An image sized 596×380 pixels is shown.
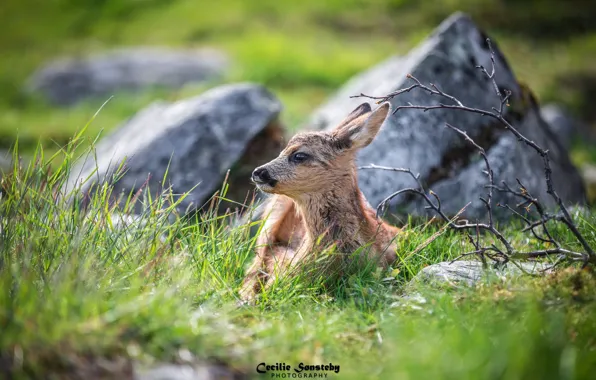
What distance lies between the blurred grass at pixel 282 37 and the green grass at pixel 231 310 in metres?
11.1

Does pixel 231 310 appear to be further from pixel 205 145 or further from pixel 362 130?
pixel 205 145

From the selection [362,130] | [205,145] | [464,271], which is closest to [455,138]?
[362,130]

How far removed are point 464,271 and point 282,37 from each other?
18.6 meters

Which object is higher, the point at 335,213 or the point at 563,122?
the point at 563,122

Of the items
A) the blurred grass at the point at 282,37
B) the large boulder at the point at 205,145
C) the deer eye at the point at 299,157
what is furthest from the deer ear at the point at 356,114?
the blurred grass at the point at 282,37

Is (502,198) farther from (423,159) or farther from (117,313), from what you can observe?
(117,313)

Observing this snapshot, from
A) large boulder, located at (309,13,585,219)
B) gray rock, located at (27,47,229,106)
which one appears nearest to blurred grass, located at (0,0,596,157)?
gray rock, located at (27,47,229,106)

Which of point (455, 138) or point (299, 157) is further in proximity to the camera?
point (455, 138)

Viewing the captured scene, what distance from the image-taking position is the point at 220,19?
24.8m

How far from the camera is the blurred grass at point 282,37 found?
60.5ft

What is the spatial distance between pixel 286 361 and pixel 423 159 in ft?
14.5

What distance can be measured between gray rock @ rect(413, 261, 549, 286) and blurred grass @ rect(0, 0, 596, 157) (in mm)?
11080

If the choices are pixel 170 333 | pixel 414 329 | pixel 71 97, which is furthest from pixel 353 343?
pixel 71 97

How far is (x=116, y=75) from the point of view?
1939cm
